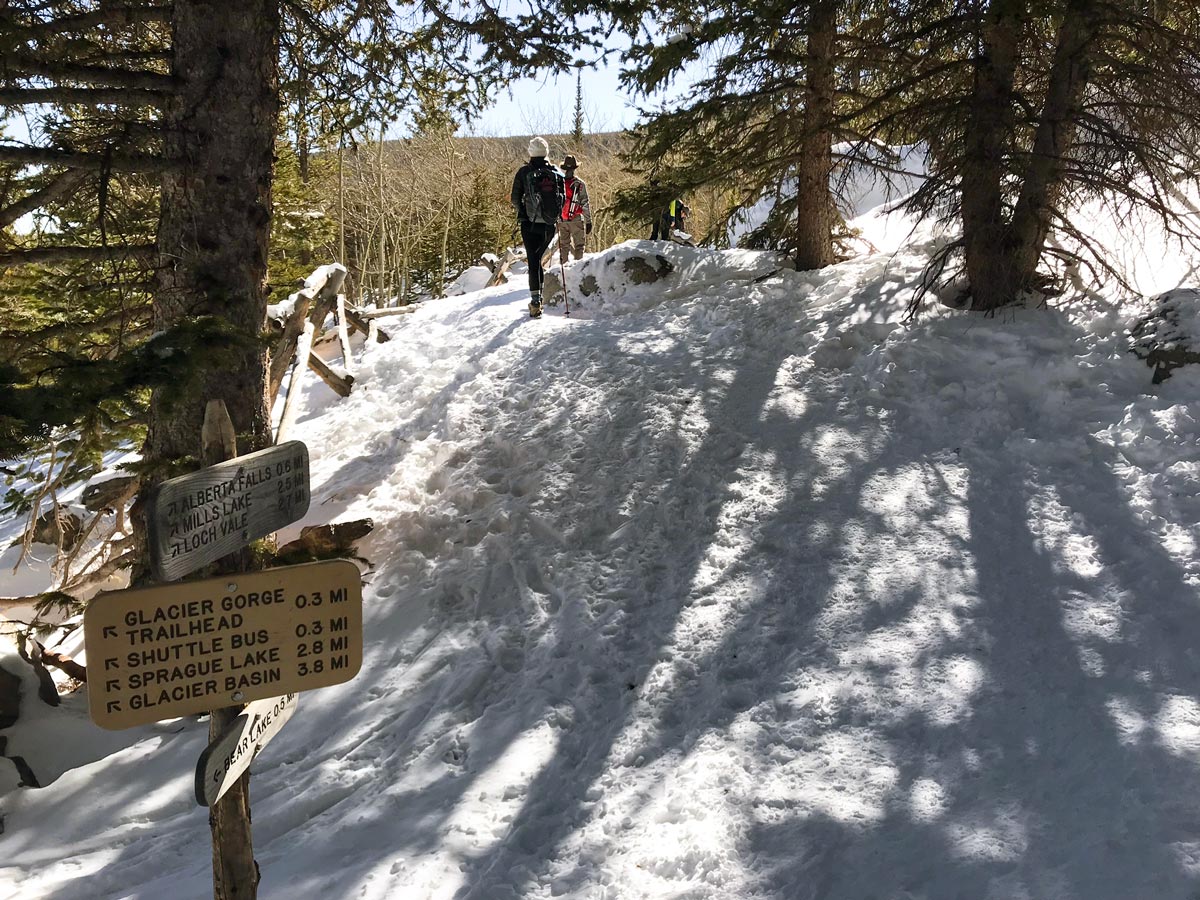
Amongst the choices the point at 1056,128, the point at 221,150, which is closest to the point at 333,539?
the point at 221,150

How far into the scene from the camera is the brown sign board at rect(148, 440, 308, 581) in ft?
7.07

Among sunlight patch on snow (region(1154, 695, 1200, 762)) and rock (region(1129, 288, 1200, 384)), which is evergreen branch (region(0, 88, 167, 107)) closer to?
sunlight patch on snow (region(1154, 695, 1200, 762))

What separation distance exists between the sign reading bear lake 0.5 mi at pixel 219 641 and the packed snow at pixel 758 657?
170 cm

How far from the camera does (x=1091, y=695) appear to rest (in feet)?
12.2

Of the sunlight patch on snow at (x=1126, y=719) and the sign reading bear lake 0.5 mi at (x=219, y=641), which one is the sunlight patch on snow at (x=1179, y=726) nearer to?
the sunlight patch on snow at (x=1126, y=719)

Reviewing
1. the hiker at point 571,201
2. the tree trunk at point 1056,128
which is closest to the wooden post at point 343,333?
the hiker at point 571,201

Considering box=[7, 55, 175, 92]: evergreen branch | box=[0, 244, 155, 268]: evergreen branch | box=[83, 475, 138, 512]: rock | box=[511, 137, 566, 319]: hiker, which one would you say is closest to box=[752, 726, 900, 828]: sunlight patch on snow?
box=[0, 244, 155, 268]: evergreen branch

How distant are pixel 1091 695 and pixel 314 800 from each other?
4152 mm

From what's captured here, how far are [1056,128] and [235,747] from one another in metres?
7.73

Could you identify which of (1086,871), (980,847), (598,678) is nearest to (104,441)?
(598,678)

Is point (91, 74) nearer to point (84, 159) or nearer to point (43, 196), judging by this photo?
point (84, 159)

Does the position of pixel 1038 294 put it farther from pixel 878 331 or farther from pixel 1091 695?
pixel 1091 695

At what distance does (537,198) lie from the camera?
9773 millimetres

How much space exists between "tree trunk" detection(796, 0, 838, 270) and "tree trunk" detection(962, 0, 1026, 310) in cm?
174
